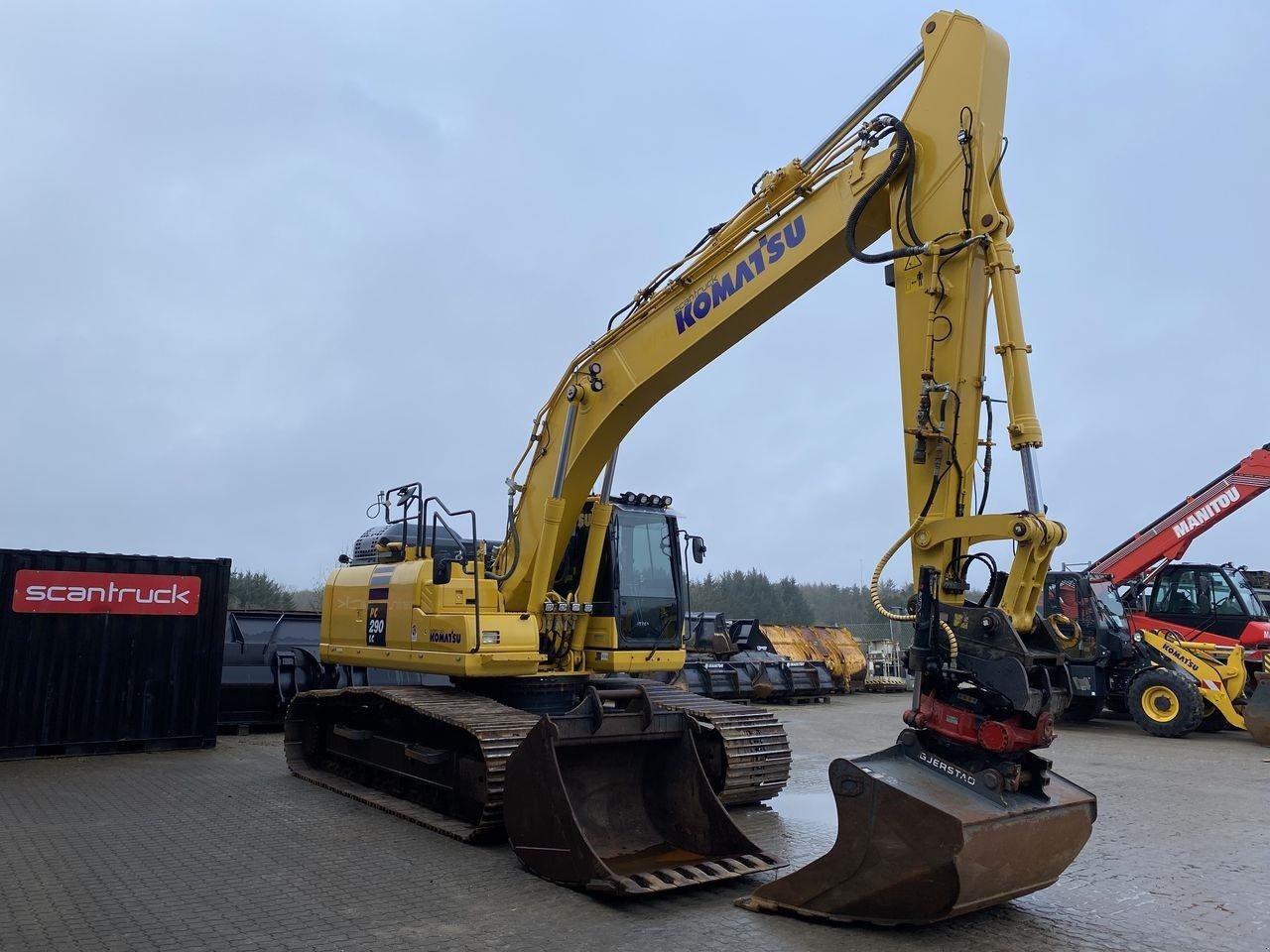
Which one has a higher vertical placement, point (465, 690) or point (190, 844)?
point (465, 690)

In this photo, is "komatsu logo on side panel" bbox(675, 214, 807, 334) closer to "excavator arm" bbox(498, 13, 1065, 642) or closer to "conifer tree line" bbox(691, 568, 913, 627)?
"excavator arm" bbox(498, 13, 1065, 642)

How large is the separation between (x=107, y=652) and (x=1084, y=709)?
14323 millimetres

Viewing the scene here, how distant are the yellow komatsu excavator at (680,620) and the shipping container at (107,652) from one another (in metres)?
2.58

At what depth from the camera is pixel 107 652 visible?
11.6 meters

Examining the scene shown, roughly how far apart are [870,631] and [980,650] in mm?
32227

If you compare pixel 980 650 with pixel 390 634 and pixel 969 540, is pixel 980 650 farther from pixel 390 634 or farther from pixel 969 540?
pixel 390 634

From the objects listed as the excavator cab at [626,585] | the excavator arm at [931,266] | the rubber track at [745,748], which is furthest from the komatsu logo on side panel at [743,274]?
the rubber track at [745,748]

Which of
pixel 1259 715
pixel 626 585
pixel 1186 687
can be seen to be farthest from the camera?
pixel 1186 687

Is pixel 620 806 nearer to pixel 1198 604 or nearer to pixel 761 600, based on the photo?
pixel 1198 604

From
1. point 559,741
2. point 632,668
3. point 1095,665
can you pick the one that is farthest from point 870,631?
point 559,741

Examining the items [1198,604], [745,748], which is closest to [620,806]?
[745,748]

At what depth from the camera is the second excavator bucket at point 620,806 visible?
19.0 feet

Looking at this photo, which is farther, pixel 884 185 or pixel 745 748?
pixel 745 748

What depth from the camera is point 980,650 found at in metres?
4.90
